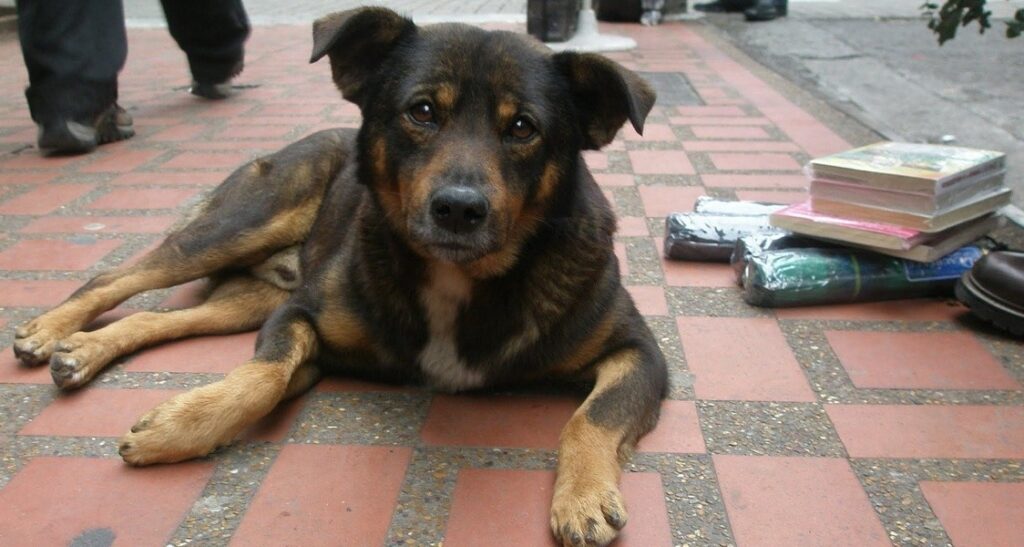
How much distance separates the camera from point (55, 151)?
5.03 meters

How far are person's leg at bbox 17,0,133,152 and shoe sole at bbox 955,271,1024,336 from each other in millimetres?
4434

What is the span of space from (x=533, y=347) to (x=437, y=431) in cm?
35

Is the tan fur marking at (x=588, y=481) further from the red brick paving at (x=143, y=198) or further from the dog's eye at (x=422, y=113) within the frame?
the red brick paving at (x=143, y=198)

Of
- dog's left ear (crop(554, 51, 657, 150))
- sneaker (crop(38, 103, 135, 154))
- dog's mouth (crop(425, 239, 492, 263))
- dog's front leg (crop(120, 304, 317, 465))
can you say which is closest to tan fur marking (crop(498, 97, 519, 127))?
dog's left ear (crop(554, 51, 657, 150))

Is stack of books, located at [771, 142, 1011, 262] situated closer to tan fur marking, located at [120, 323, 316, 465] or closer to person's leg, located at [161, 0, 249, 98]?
tan fur marking, located at [120, 323, 316, 465]

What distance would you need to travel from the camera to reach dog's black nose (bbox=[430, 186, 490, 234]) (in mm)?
2150

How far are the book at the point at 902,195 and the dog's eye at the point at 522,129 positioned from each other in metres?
1.47

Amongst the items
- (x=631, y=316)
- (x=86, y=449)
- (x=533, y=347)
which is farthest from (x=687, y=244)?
(x=86, y=449)

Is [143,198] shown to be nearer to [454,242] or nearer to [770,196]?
[454,242]

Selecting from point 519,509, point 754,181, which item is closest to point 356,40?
point 519,509

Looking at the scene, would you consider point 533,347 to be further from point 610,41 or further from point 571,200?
point 610,41

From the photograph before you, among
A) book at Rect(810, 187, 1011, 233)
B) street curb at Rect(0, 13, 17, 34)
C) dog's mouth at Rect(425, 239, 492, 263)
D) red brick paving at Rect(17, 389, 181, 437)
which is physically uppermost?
dog's mouth at Rect(425, 239, 492, 263)

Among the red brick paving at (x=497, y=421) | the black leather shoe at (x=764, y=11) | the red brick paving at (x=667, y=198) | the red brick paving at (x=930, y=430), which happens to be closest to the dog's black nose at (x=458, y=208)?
the red brick paving at (x=497, y=421)

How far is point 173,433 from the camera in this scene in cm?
219
